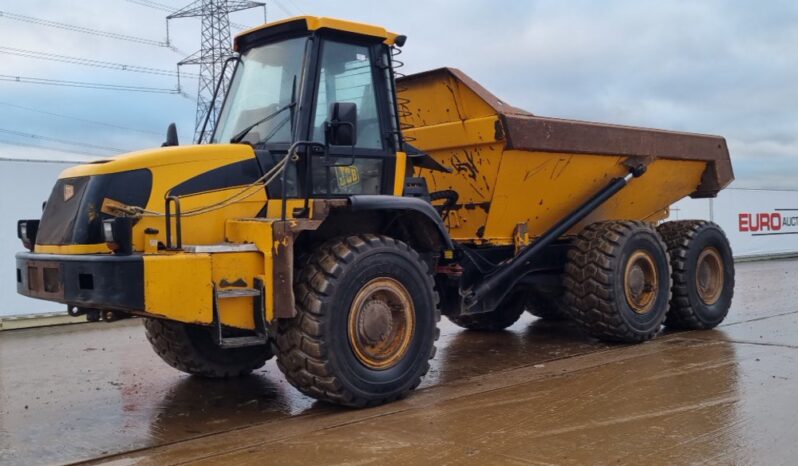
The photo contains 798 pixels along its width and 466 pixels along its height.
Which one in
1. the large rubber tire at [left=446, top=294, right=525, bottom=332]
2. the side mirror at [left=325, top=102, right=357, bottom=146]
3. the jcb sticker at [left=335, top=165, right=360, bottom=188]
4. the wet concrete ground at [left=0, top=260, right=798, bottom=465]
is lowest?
the wet concrete ground at [left=0, top=260, right=798, bottom=465]

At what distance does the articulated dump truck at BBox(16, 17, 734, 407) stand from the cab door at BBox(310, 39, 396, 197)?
0.04ft

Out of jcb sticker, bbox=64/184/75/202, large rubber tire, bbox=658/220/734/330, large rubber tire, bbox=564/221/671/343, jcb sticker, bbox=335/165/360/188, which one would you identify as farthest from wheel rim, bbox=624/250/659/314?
jcb sticker, bbox=64/184/75/202

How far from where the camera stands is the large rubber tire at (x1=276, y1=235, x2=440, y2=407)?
17.1ft

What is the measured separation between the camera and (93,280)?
480 centimetres

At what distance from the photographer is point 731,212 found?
1988 centimetres

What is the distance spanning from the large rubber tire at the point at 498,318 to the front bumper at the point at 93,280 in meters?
4.98

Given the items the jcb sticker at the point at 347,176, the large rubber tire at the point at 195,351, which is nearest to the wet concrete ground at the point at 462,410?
the large rubber tire at the point at 195,351

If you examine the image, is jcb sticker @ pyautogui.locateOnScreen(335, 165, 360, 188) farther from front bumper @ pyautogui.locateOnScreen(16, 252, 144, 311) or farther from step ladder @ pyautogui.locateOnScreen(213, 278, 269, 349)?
front bumper @ pyautogui.locateOnScreen(16, 252, 144, 311)

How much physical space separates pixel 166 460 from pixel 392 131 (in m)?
2.96

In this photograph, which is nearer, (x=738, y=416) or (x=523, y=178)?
(x=738, y=416)

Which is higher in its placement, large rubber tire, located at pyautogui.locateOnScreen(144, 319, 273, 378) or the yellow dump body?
the yellow dump body

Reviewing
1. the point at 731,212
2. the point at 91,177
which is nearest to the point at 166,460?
the point at 91,177

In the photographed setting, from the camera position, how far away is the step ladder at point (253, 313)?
16.2 feet

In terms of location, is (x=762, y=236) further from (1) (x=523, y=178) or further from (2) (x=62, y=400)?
(2) (x=62, y=400)
